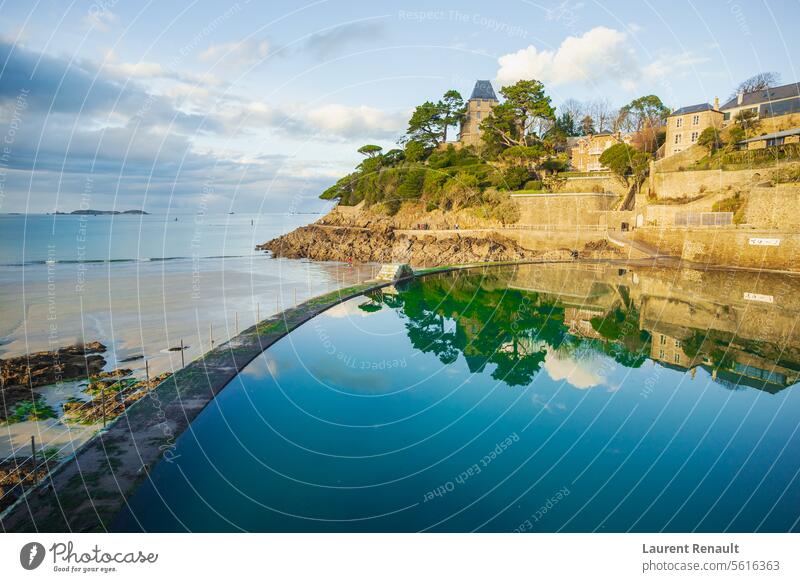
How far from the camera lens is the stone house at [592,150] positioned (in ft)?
162

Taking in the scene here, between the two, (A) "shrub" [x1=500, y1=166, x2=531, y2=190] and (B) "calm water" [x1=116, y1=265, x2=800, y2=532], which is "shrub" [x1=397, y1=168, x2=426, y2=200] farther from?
(B) "calm water" [x1=116, y1=265, x2=800, y2=532]

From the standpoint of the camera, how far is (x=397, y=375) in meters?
14.9

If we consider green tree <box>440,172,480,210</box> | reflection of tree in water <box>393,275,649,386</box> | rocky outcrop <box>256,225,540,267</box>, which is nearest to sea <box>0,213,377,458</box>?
rocky outcrop <box>256,225,540,267</box>

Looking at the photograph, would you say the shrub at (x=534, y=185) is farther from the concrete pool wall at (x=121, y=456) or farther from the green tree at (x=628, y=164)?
the concrete pool wall at (x=121, y=456)

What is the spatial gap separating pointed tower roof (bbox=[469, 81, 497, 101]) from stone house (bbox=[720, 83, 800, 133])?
86.1 ft

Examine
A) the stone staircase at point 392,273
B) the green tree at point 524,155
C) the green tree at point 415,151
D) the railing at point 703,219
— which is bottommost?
the stone staircase at point 392,273

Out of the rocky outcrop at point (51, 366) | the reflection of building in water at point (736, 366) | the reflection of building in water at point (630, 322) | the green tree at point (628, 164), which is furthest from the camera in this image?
the green tree at point (628, 164)

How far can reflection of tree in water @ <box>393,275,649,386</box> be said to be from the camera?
16.2m

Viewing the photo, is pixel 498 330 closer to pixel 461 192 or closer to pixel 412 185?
pixel 461 192

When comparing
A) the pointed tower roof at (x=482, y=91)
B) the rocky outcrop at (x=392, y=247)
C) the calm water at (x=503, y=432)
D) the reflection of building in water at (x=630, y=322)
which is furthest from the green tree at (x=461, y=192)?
the calm water at (x=503, y=432)

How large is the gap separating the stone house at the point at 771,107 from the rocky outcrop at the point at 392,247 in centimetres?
1985

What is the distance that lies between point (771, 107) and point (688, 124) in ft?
18.9

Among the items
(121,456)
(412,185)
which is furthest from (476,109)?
(121,456)

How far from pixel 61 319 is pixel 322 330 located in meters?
12.5
